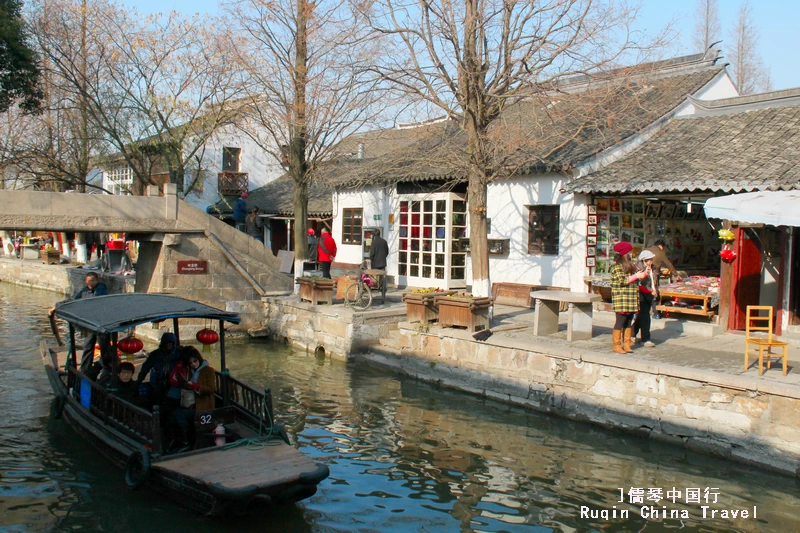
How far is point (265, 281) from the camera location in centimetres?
1627

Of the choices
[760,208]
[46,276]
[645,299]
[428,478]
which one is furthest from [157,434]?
[46,276]

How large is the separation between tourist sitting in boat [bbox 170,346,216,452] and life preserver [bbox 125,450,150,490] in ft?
1.56

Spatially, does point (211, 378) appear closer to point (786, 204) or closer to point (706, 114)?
point (786, 204)

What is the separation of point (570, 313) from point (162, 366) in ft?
20.2

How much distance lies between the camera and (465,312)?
36.5ft

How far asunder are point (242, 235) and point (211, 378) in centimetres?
835

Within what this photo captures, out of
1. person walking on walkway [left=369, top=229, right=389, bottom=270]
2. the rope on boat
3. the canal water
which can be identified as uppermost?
person walking on walkway [left=369, top=229, right=389, bottom=270]

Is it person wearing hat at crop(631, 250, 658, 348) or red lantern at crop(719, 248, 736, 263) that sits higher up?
red lantern at crop(719, 248, 736, 263)

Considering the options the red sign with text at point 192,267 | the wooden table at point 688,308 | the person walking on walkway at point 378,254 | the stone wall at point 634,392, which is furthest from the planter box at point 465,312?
the red sign with text at point 192,267

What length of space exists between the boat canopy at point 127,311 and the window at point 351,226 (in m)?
11.8

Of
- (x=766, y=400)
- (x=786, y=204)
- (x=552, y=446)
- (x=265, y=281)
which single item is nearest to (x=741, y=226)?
(x=786, y=204)

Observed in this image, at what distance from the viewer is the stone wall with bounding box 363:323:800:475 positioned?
759 cm

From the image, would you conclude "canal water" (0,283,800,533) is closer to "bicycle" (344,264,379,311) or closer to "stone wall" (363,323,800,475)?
"stone wall" (363,323,800,475)

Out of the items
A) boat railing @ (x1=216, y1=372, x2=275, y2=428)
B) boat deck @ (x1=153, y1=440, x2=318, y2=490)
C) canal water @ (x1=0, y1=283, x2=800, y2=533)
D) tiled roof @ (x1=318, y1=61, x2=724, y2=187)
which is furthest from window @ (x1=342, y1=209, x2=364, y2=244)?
boat deck @ (x1=153, y1=440, x2=318, y2=490)
